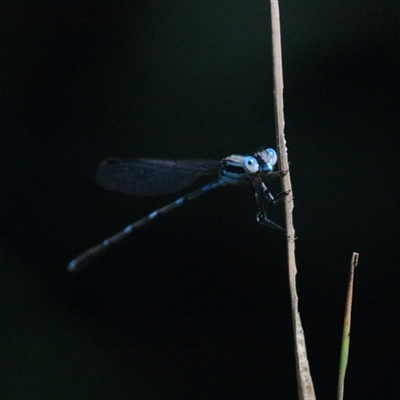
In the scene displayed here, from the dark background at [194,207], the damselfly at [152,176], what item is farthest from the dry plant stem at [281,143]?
the dark background at [194,207]

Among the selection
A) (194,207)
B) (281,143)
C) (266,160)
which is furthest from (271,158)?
(194,207)

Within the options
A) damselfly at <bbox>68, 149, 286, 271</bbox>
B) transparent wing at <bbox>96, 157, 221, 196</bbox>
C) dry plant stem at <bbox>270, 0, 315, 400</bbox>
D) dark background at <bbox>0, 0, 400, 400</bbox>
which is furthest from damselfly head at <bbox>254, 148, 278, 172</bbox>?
dark background at <bbox>0, 0, 400, 400</bbox>

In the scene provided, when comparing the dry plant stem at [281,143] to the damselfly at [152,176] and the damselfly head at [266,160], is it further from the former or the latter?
the damselfly at [152,176]

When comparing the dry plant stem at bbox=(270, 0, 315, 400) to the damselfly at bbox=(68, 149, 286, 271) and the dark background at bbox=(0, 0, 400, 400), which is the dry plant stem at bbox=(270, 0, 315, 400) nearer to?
the damselfly at bbox=(68, 149, 286, 271)

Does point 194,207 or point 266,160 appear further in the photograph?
point 194,207

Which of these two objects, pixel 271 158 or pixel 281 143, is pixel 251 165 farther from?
pixel 281 143

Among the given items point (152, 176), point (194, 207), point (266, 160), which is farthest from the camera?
point (194, 207)

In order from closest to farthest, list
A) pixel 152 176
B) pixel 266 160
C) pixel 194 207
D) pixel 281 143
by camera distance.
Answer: pixel 281 143 → pixel 266 160 → pixel 152 176 → pixel 194 207
